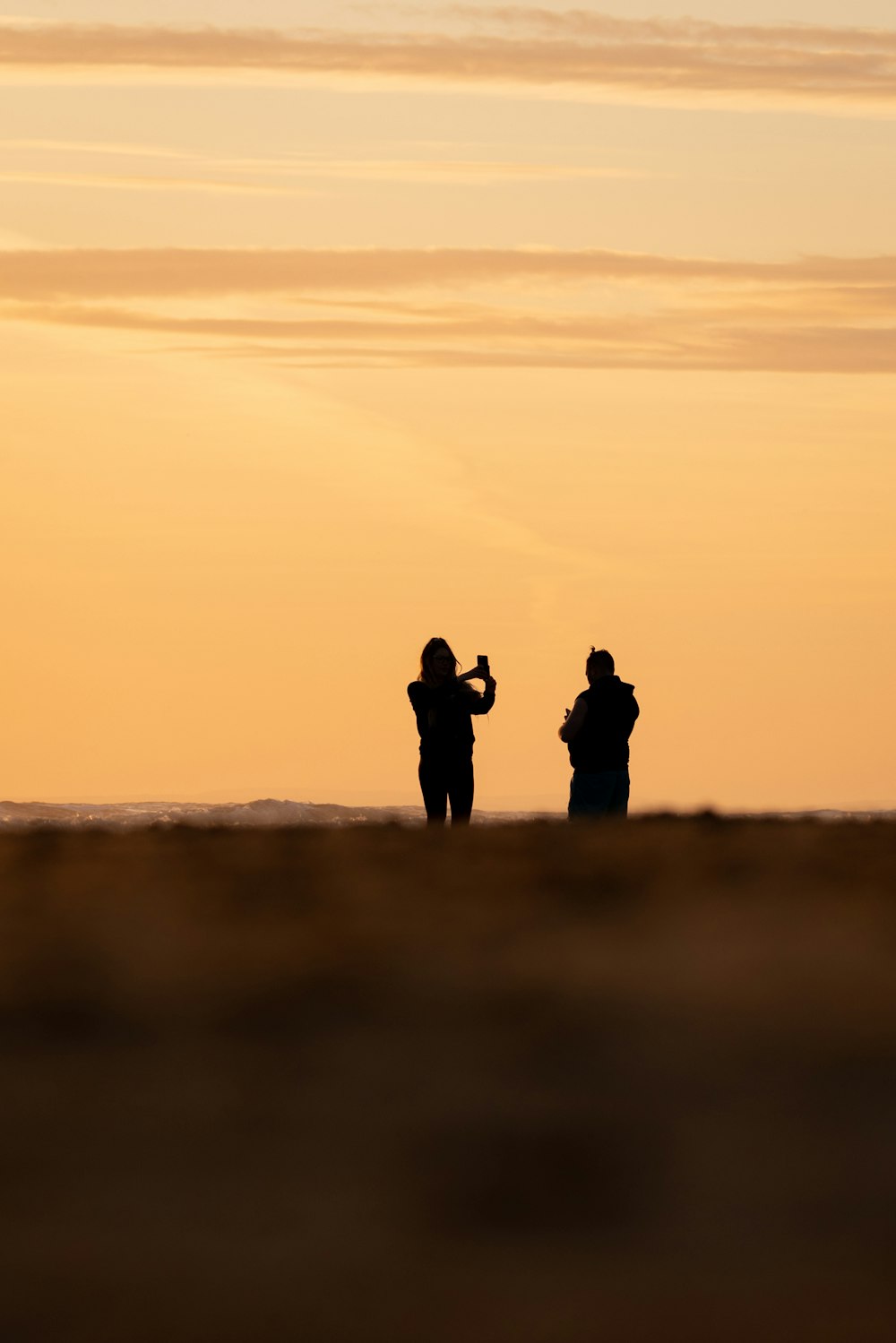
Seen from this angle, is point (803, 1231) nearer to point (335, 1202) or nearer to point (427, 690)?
point (335, 1202)

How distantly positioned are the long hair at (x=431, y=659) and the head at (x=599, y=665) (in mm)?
824

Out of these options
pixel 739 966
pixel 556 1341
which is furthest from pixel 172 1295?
pixel 739 966

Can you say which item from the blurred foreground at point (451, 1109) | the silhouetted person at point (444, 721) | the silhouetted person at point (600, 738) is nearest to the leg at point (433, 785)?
the silhouetted person at point (444, 721)

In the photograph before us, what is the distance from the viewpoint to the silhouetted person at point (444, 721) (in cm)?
1448

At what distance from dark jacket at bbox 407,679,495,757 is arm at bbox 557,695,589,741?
1.61 ft

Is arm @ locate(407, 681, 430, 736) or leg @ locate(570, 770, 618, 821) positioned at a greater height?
arm @ locate(407, 681, 430, 736)

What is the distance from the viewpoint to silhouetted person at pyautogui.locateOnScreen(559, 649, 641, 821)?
14.3 metres

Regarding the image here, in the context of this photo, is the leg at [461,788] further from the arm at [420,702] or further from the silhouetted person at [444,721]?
the arm at [420,702]

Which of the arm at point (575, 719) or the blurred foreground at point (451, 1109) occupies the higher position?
the arm at point (575, 719)

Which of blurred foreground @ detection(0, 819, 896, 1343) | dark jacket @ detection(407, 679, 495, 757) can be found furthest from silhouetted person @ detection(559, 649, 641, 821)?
blurred foreground @ detection(0, 819, 896, 1343)

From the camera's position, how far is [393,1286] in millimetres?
4473

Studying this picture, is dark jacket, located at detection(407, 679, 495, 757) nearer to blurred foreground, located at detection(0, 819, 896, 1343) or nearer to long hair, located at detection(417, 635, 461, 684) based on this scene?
long hair, located at detection(417, 635, 461, 684)

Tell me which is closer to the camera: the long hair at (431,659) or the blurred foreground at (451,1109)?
the blurred foreground at (451,1109)

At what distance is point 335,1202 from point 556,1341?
90cm
